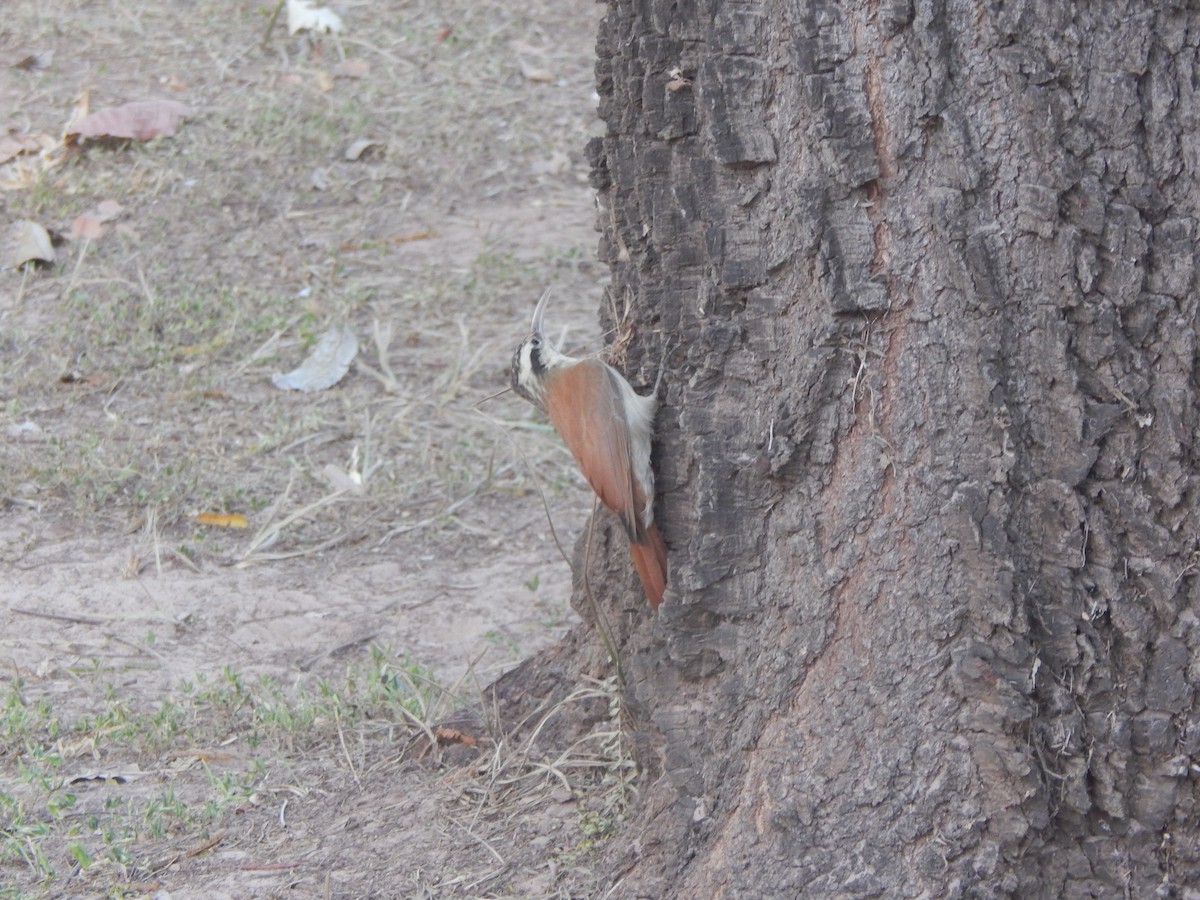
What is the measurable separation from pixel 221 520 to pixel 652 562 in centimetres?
228

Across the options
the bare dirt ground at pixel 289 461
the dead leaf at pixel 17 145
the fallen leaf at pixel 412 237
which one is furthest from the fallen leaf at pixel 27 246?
the fallen leaf at pixel 412 237

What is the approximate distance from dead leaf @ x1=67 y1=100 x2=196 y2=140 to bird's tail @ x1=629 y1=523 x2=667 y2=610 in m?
5.01

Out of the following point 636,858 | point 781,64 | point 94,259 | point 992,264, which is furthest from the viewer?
point 94,259

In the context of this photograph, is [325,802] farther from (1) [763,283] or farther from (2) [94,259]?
(2) [94,259]

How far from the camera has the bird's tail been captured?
2.63 meters

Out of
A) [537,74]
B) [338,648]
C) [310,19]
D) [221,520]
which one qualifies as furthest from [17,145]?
[338,648]

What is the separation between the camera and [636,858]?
2.56 m

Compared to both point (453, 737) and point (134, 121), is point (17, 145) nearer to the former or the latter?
point (134, 121)

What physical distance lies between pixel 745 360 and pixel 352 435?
289 cm

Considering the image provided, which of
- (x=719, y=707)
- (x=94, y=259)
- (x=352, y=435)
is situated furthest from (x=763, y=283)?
(x=94, y=259)

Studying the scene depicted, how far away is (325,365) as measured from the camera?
5.36 m

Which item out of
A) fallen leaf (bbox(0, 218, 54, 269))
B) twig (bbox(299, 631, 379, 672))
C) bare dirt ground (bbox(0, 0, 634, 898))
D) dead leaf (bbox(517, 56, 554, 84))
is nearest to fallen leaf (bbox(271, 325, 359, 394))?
bare dirt ground (bbox(0, 0, 634, 898))

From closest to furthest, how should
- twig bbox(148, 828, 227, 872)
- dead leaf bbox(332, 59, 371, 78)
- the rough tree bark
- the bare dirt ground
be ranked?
the rough tree bark, twig bbox(148, 828, 227, 872), the bare dirt ground, dead leaf bbox(332, 59, 371, 78)

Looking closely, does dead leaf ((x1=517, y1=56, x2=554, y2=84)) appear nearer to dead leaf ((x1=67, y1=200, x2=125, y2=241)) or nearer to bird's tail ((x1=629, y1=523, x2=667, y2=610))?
dead leaf ((x1=67, y1=200, x2=125, y2=241))
